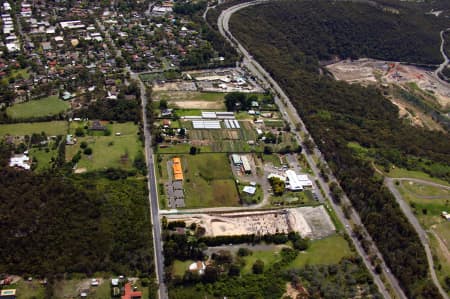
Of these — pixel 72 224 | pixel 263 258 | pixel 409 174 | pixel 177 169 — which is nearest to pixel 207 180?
pixel 177 169

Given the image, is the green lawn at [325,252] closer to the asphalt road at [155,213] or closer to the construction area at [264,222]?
the construction area at [264,222]

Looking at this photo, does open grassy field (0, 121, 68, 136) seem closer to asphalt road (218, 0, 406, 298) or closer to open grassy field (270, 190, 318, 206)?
open grassy field (270, 190, 318, 206)

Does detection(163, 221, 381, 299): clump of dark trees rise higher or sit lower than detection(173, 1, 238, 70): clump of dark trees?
lower

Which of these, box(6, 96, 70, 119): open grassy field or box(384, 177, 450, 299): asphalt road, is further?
box(6, 96, 70, 119): open grassy field

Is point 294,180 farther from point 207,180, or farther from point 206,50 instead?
point 206,50

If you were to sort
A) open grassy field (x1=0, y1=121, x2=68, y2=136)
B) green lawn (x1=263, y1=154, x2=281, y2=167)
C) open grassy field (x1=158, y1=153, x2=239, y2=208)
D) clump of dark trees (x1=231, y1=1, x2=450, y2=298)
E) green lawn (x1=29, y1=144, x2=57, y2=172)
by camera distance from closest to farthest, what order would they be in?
clump of dark trees (x1=231, y1=1, x2=450, y2=298), open grassy field (x1=158, y1=153, x2=239, y2=208), green lawn (x1=29, y1=144, x2=57, y2=172), open grassy field (x1=0, y1=121, x2=68, y2=136), green lawn (x1=263, y1=154, x2=281, y2=167)

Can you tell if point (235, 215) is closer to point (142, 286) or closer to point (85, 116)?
point (142, 286)

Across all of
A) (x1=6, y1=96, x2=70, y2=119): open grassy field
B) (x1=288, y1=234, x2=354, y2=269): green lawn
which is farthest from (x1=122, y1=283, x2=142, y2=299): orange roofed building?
(x1=6, y1=96, x2=70, y2=119): open grassy field
